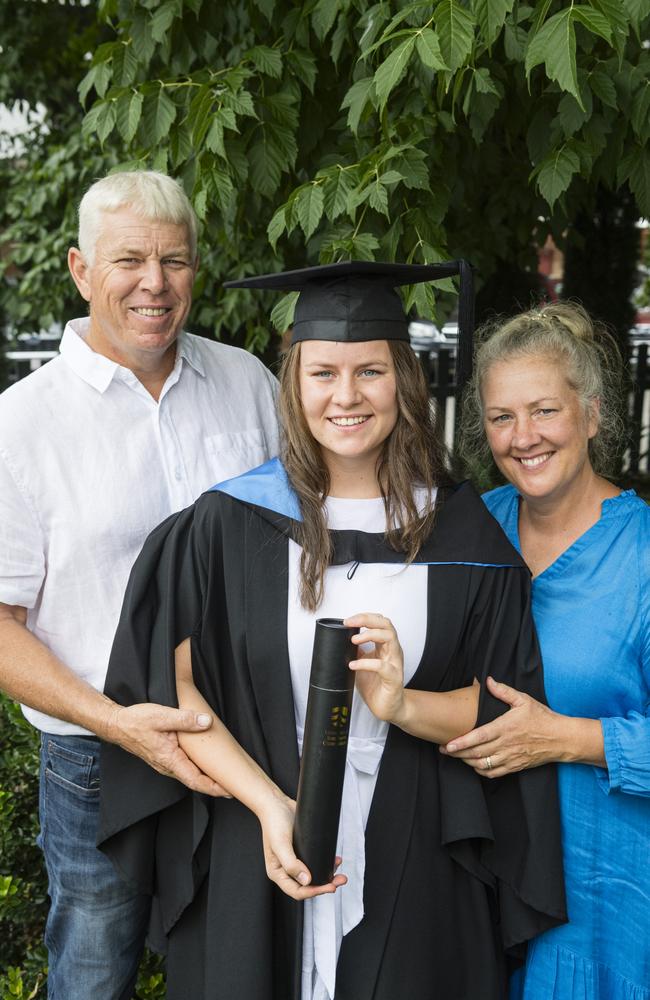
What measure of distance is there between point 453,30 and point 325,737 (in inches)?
62.3

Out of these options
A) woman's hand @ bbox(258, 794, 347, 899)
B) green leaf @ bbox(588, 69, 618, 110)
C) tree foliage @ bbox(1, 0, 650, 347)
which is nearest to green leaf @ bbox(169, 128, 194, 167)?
tree foliage @ bbox(1, 0, 650, 347)

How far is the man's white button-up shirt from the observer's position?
2.13 meters

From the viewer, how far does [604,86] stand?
2414 mm

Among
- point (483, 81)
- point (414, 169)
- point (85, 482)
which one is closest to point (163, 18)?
point (414, 169)

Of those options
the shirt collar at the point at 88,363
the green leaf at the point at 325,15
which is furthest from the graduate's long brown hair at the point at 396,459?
the green leaf at the point at 325,15

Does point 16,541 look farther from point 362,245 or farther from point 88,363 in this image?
point 362,245

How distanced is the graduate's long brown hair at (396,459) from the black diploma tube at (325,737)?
376 millimetres

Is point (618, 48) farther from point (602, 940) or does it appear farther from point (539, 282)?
point (539, 282)

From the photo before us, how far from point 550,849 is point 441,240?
5.49 feet

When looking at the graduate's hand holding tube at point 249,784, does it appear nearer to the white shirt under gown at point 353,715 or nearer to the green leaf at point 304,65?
the white shirt under gown at point 353,715

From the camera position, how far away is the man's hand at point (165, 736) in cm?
196

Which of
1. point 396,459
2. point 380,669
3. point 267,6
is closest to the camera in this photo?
point 380,669

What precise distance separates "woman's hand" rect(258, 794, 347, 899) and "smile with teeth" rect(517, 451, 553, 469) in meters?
0.91

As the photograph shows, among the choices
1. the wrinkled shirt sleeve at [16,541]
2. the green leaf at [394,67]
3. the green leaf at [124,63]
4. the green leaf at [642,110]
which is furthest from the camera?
the green leaf at [124,63]
